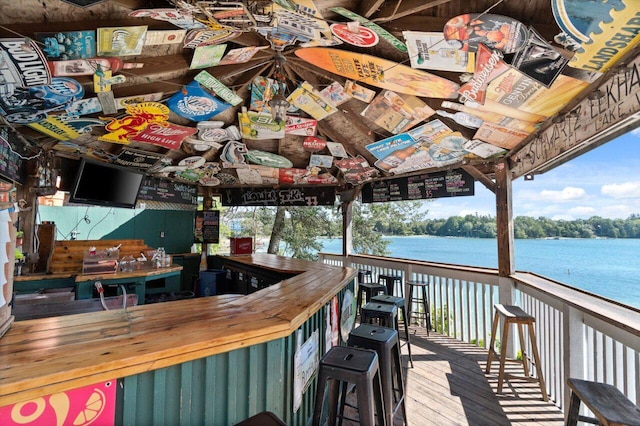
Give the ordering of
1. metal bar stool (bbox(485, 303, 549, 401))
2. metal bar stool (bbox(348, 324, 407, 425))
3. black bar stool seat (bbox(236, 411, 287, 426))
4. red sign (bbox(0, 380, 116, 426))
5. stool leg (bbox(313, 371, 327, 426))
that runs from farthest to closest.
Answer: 1. metal bar stool (bbox(485, 303, 549, 401))
2. metal bar stool (bbox(348, 324, 407, 425))
3. stool leg (bbox(313, 371, 327, 426))
4. black bar stool seat (bbox(236, 411, 287, 426))
5. red sign (bbox(0, 380, 116, 426))

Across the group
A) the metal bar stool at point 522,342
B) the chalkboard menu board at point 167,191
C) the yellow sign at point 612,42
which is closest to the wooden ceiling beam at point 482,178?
the metal bar stool at point 522,342

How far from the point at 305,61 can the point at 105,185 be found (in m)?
3.72

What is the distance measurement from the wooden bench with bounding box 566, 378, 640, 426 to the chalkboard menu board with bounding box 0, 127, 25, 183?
5.07 meters

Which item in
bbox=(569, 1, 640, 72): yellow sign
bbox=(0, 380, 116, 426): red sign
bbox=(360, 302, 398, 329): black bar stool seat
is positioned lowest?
bbox=(360, 302, 398, 329): black bar stool seat

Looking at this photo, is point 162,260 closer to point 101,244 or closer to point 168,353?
point 101,244

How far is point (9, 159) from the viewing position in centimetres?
321

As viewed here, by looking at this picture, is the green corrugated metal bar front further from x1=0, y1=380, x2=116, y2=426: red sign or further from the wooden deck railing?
the wooden deck railing

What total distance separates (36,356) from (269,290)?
4.60 ft

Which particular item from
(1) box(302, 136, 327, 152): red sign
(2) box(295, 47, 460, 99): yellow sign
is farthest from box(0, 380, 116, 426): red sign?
(1) box(302, 136, 327, 152): red sign

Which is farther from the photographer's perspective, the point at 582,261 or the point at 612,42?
the point at 582,261

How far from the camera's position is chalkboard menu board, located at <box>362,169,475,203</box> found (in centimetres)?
462

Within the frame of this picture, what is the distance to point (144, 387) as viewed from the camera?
1.13m

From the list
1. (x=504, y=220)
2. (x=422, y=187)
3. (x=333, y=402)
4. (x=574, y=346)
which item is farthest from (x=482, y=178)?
(x=333, y=402)

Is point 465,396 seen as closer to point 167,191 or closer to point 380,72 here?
point 380,72
